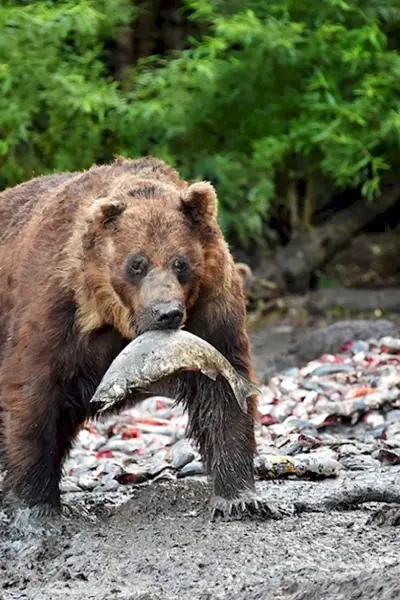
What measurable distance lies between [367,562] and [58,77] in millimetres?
9577

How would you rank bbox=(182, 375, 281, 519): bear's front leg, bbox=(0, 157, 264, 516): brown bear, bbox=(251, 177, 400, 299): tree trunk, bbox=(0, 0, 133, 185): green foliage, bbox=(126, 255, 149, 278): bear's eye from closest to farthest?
bbox=(126, 255, 149, 278): bear's eye < bbox=(0, 157, 264, 516): brown bear < bbox=(182, 375, 281, 519): bear's front leg < bbox=(0, 0, 133, 185): green foliage < bbox=(251, 177, 400, 299): tree trunk

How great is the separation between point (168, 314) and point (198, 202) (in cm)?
71

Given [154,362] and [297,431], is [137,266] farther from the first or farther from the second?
[297,431]

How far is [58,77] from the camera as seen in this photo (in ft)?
46.9

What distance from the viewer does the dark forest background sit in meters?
14.6

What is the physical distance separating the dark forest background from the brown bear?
24.7 ft

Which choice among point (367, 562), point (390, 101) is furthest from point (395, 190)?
point (367, 562)

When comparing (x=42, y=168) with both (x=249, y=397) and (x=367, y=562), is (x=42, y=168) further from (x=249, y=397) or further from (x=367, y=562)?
(x=367, y=562)

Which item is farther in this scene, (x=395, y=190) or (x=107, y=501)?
(x=395, y=190)

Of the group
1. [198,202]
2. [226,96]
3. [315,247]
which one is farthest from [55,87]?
[198,202]

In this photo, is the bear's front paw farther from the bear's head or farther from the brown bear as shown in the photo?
the bear's head

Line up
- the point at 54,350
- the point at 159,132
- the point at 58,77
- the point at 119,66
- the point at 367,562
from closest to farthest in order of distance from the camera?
the point at 367,562 → the point at 54,350 → the point at 58,77 → the point at 159,132 → the point at 119,66

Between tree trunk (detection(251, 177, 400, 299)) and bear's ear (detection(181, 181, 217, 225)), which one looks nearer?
bear's ear (detection(181, 181, 217, 225))

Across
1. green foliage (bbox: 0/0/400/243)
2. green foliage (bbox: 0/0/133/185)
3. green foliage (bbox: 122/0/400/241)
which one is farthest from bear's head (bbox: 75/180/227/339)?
green foliage (bbox: 122/0/400/241)
